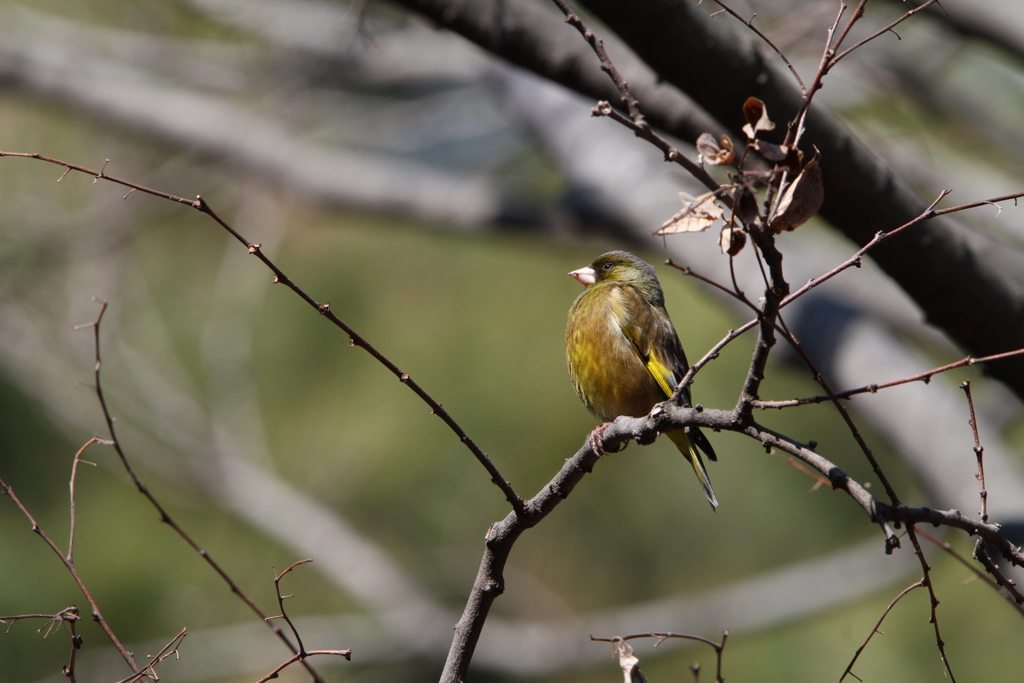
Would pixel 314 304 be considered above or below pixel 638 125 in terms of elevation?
below

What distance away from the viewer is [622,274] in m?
3.25

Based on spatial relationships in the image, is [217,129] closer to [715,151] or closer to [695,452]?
[695,452]

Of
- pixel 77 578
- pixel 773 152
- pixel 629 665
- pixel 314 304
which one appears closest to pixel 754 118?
pixel 773 152

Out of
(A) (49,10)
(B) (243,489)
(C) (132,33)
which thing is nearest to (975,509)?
(B) (243,489)

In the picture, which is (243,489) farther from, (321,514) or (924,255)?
(924,255)

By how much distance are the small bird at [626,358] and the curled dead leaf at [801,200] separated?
5.34 feet

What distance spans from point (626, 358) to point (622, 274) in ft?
1.69

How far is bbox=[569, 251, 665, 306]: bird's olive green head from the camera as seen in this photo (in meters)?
3.20

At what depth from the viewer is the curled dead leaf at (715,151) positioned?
115 cm

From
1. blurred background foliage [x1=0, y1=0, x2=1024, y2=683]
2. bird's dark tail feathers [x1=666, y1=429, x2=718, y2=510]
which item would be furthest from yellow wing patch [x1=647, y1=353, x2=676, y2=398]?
blurred background foliage [x1=0, y1=0, x2=1024, y2=683]

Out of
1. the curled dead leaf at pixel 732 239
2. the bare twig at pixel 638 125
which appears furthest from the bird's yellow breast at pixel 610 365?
the curled dead leaf at pixel 732 239

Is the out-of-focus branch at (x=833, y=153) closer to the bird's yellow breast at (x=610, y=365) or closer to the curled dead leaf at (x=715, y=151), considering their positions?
the bird's yellow breast at (x=610, y=365)

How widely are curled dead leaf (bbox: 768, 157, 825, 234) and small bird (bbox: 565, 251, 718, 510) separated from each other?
5.34ft

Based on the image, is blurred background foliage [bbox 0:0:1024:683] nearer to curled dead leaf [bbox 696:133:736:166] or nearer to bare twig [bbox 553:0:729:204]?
bare twig [bbox 553:0:729:204]
